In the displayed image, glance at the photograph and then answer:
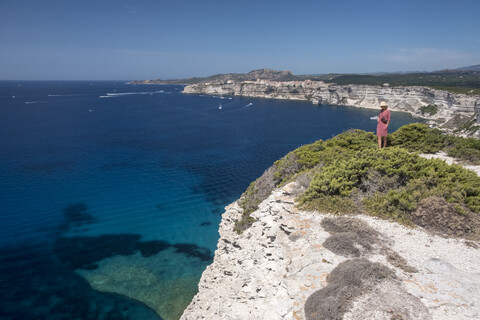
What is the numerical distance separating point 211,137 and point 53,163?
2989 cm

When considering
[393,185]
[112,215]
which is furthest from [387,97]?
[112,215]

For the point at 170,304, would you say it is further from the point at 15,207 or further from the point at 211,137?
the point at 211,137

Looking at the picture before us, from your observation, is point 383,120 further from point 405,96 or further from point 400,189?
point 405,96

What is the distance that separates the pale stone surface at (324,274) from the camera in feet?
21.7

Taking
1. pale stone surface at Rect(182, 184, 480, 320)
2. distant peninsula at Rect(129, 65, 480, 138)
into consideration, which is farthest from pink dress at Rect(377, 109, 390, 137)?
distant peninsula at Rect(129, 65, 480, 138)

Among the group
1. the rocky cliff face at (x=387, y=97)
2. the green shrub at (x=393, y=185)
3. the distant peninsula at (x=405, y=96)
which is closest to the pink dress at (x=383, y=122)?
the green shrub at (x=393, y=185)

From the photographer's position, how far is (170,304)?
632 inches

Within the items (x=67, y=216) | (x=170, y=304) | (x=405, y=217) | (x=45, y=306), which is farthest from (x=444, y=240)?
(x=67, y=216)

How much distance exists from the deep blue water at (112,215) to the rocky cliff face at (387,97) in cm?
4531

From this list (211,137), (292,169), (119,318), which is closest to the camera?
(119,318)

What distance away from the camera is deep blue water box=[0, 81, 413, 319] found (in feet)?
54.1

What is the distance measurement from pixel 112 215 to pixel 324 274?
2312 cm

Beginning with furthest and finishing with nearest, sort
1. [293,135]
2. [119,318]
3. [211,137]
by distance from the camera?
[293,135] < [211,137] < [119,318]

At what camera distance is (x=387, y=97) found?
109250 millimetres
